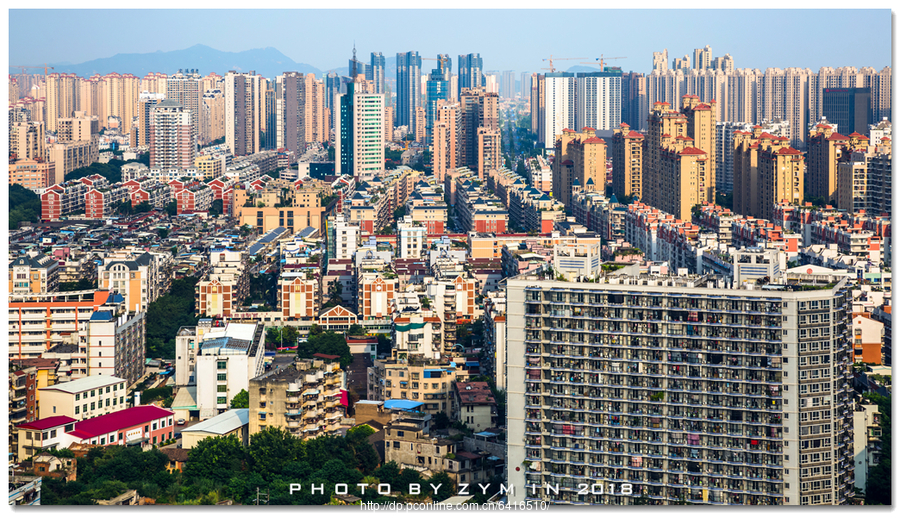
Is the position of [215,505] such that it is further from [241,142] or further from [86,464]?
[241,142]

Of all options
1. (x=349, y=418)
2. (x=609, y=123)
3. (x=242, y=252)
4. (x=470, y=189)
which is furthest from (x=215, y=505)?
(x=609, y=123)

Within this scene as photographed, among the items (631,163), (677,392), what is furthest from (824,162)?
Answer: (677,392)

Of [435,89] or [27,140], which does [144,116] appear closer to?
[27,140]

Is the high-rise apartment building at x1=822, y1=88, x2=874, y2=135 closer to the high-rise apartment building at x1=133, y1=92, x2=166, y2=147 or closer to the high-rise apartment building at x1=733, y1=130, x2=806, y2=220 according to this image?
the high-rise apartment building at x1=733, y1=130, x2=806, y2=220

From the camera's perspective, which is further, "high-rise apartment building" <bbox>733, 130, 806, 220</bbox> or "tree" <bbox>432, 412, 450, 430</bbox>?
"high-rise apartment building" <bbox>733, 130, 806, 220</bbox>

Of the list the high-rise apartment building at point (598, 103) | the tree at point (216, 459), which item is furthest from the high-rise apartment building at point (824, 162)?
the high-rise apartment building at point (598, 103)

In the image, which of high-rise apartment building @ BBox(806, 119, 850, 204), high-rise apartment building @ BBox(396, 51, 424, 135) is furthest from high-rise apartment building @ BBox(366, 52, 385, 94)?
high-rise apartment building @ BBox(806, 119, 850, 204)
